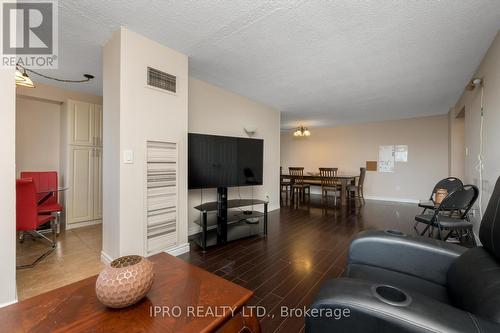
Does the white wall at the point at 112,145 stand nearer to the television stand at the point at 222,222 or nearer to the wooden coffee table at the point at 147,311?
the television stand at the point at 222,222

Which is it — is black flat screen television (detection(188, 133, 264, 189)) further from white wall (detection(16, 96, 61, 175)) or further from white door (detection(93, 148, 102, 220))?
white wall (detection(16, 96, 61, 175))

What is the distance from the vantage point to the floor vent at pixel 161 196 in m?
2.33

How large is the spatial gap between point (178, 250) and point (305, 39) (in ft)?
9.09

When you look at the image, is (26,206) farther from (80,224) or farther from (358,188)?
(358,188)

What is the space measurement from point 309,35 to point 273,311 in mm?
2507

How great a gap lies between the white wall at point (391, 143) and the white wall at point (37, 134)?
7096mm

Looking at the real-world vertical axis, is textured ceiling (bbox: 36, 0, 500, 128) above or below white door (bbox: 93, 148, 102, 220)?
above

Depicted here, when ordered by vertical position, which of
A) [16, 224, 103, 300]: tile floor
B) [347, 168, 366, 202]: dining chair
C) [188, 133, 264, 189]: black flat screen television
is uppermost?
[188, 133, 264, 189]: black flat screen television

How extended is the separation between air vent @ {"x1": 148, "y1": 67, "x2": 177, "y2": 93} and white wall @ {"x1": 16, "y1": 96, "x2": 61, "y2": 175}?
2770 millimetres

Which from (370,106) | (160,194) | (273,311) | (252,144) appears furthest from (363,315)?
(370,106)

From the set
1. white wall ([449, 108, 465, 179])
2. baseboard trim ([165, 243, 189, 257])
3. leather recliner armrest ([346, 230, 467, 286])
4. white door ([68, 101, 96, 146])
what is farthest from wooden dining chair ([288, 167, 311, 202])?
white door ([68, 101, 96, 146])

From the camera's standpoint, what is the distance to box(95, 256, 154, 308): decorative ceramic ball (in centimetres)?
88

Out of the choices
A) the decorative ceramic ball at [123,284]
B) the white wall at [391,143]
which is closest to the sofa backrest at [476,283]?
the decorative ceramic ball at [123,284]

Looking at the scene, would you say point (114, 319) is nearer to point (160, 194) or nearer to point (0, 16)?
point (160, 194)
